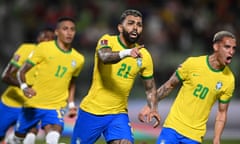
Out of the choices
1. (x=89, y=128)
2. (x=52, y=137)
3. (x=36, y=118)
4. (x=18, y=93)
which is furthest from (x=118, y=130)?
(x=18, y=93)

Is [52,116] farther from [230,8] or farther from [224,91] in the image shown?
[230,8]

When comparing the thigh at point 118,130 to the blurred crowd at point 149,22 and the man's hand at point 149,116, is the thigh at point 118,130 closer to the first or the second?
the man's hand at point 149,116

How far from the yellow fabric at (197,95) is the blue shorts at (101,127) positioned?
543 millimetres

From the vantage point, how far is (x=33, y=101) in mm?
11469

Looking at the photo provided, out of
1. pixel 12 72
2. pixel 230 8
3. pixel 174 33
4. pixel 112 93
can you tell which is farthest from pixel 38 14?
pixel 112 93

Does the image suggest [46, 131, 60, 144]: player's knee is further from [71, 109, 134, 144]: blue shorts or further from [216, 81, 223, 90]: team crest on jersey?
[216, 81, 223, 90]: team crest on jersey

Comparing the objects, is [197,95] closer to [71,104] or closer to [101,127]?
[101,127]

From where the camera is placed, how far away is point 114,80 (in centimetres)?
955

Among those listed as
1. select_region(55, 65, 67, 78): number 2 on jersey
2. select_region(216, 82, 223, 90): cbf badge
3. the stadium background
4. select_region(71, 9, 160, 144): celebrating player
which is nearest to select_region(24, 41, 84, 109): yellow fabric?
select_region(55, 65, 67, 78): number 2 on jersey

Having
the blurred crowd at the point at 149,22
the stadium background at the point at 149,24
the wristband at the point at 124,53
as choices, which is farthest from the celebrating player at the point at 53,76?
the blurred crowd at the point at 149,22

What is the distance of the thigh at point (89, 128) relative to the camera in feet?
31.6

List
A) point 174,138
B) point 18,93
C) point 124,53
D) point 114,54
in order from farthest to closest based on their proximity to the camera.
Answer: point 18,93
point 174,138
point 114,54
point 124,53

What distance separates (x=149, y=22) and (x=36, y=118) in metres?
7.43

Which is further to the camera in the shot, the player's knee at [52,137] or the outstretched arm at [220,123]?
the player's knee at [52,137]
